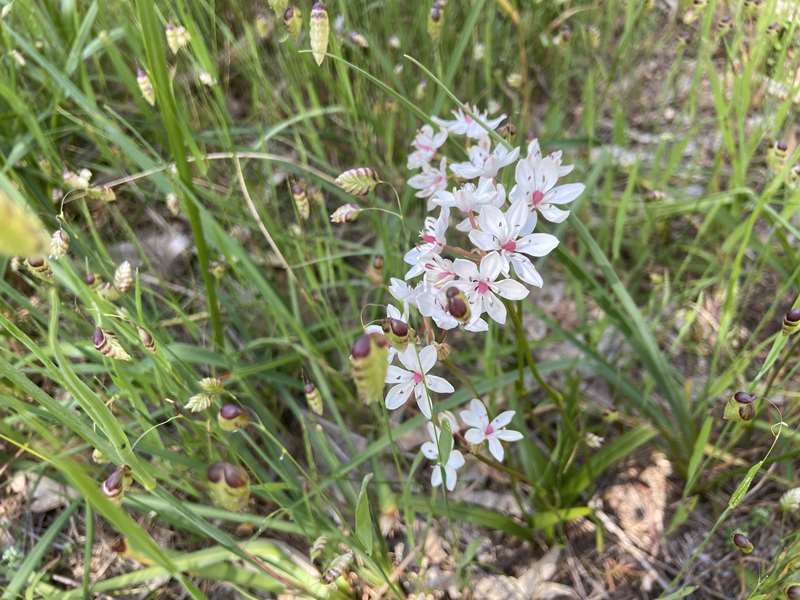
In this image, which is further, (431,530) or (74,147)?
(74,147)

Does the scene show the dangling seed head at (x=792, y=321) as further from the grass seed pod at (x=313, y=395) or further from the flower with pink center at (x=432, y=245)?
the grass seed pod at (x=313, y=395)

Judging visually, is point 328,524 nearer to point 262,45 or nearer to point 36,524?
Result: point 36,524

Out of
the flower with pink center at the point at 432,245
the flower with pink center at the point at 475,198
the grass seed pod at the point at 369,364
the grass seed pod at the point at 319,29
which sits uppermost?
the grass seed pod at the point at 319,29

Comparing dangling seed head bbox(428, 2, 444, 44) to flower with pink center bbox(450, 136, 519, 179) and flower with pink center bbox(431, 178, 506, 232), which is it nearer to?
flower with pink center bbox(450, 136, 519, 179)

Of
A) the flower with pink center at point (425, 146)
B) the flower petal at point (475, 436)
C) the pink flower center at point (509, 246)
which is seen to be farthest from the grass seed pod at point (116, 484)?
the flower with pink center at point (425, 146)

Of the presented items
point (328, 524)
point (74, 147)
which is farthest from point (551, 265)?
point (74, 147)

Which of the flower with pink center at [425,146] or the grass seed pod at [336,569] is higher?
the flower with pink center at [425,146]

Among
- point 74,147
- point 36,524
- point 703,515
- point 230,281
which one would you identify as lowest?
point 703,515
